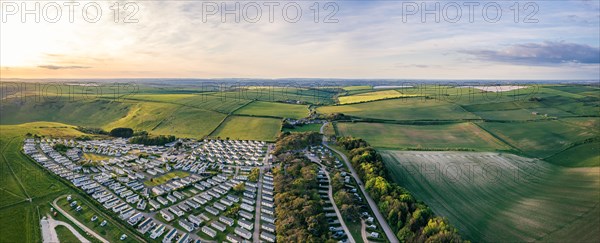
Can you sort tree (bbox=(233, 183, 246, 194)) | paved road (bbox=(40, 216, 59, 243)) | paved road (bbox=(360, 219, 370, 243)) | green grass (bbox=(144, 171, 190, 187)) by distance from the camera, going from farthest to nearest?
1. green grass (bbox=(144, 171, 190, 187))
2. tree (bbox=(233, 183, 246, 194))
3. paved road (bbox=(360, 219, 370, 243))
4. paved road (bbox=(40, 216, 59, 243))

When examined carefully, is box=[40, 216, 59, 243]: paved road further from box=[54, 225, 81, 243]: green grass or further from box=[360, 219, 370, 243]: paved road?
box=[360, 219, 370, 243]: paved road

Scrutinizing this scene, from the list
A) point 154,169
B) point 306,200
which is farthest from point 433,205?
point 154,169

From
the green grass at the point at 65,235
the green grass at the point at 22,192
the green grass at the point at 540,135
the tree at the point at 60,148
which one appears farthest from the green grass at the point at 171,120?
the green grass at the point at 540,135

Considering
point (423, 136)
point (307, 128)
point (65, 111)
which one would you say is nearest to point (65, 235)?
point (307, 128)

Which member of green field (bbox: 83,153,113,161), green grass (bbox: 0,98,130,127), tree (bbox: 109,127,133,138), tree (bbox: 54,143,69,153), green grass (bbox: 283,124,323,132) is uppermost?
green grass (bbox: 0,98,130,127)

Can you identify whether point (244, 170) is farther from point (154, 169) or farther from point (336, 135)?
point (336, 135)

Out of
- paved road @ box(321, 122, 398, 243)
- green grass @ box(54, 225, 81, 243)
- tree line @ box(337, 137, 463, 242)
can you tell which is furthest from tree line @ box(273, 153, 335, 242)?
green grass @ box(54, 225, 81, 243)

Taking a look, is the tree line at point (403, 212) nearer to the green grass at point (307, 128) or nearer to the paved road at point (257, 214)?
the paved road at point (257, 214)
